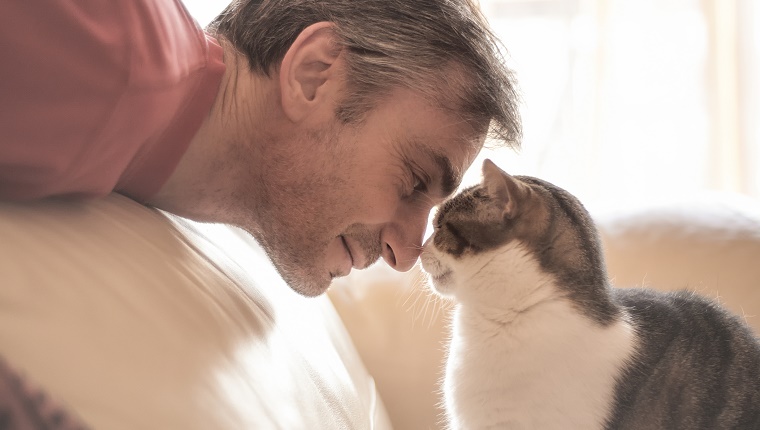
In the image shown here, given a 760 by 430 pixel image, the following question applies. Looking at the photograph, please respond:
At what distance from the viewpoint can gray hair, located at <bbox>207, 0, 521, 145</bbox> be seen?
42.6 inches

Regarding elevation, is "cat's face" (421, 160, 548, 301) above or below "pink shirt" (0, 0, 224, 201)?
below

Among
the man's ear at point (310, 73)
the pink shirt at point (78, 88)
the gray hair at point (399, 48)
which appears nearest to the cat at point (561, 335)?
the gray hair at point (399, 48)

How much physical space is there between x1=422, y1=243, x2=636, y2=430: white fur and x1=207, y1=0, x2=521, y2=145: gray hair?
221 mm

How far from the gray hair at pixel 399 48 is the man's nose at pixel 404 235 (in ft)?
0.53

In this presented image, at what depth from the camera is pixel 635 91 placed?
2223 mm

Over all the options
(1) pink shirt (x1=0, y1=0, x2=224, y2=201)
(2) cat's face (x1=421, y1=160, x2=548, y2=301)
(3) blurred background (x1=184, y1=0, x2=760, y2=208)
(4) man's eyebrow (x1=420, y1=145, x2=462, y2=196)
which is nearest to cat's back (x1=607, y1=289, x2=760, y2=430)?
(2) cat's face (x1=421, y1=160, x2=548, y2=301)

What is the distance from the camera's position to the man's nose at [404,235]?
1.16m

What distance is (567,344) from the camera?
3.41 feet

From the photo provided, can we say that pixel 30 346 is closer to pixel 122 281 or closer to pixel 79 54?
pixel 122 281

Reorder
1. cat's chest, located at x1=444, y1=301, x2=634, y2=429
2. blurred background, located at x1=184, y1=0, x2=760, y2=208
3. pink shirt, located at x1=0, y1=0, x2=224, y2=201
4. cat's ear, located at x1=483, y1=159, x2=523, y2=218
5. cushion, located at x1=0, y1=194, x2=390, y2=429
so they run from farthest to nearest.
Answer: blurred background, located at x1=184, y1=0, x2=760, y2=208
cat's ear, located at x1=483, y1=159, x2=523, y2=218
cat's chest, located at x1=444, y1=301, x2=634, y2=429
pink shirt, located at x1=0, y1=0, x2=224, y2=201
cushion, located at x1=0, y1=194, x2=390, y2=429

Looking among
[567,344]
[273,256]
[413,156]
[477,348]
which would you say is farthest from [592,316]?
[273,256]

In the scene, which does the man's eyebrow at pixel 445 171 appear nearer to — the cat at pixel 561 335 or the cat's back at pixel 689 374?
the cat at pixel 561 335

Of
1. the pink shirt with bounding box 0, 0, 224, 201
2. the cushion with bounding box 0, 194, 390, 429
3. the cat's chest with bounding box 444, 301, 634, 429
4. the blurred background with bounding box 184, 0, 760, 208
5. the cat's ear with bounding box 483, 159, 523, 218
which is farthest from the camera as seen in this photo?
the blurred background with bounding box 184, 0, 760, 208

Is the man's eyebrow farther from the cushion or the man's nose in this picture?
the cushion
